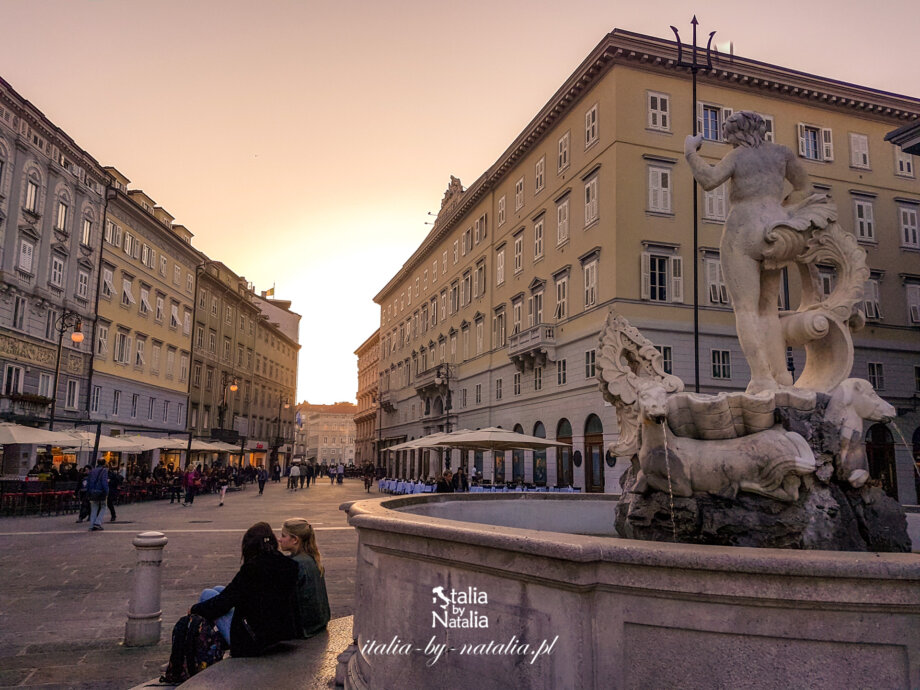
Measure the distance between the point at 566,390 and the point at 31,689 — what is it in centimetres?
2535

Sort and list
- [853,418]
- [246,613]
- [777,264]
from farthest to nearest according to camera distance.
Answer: [777,264] < [853,418] < [246,613]

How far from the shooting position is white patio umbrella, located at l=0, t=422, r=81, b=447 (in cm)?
1989

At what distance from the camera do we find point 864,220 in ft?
100

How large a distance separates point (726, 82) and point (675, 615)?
100ft

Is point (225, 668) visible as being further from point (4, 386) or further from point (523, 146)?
point (523, 146)

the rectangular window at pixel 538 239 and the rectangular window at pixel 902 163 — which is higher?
the rectangular window at pixel 902 163

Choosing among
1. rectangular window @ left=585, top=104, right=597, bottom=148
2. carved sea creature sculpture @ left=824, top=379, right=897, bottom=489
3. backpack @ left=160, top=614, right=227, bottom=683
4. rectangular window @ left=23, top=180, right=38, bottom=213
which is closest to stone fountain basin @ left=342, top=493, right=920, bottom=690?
backpack @ left=160, top=614, right=227, bottom=683

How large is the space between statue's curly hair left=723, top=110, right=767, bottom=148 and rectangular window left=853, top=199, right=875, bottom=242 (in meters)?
28.2

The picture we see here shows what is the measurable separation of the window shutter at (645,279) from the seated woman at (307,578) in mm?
22447

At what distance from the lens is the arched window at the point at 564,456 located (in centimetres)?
2886

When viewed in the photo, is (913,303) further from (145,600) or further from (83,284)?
(83,284)

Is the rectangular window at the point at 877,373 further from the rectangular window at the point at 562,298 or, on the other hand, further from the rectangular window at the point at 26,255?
the rectangular window at the point at 26,255

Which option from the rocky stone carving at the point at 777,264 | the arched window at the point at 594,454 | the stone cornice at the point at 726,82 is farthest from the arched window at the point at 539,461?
the rocky stone carving at the point at 777,264

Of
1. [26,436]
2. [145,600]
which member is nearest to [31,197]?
[26,436]
